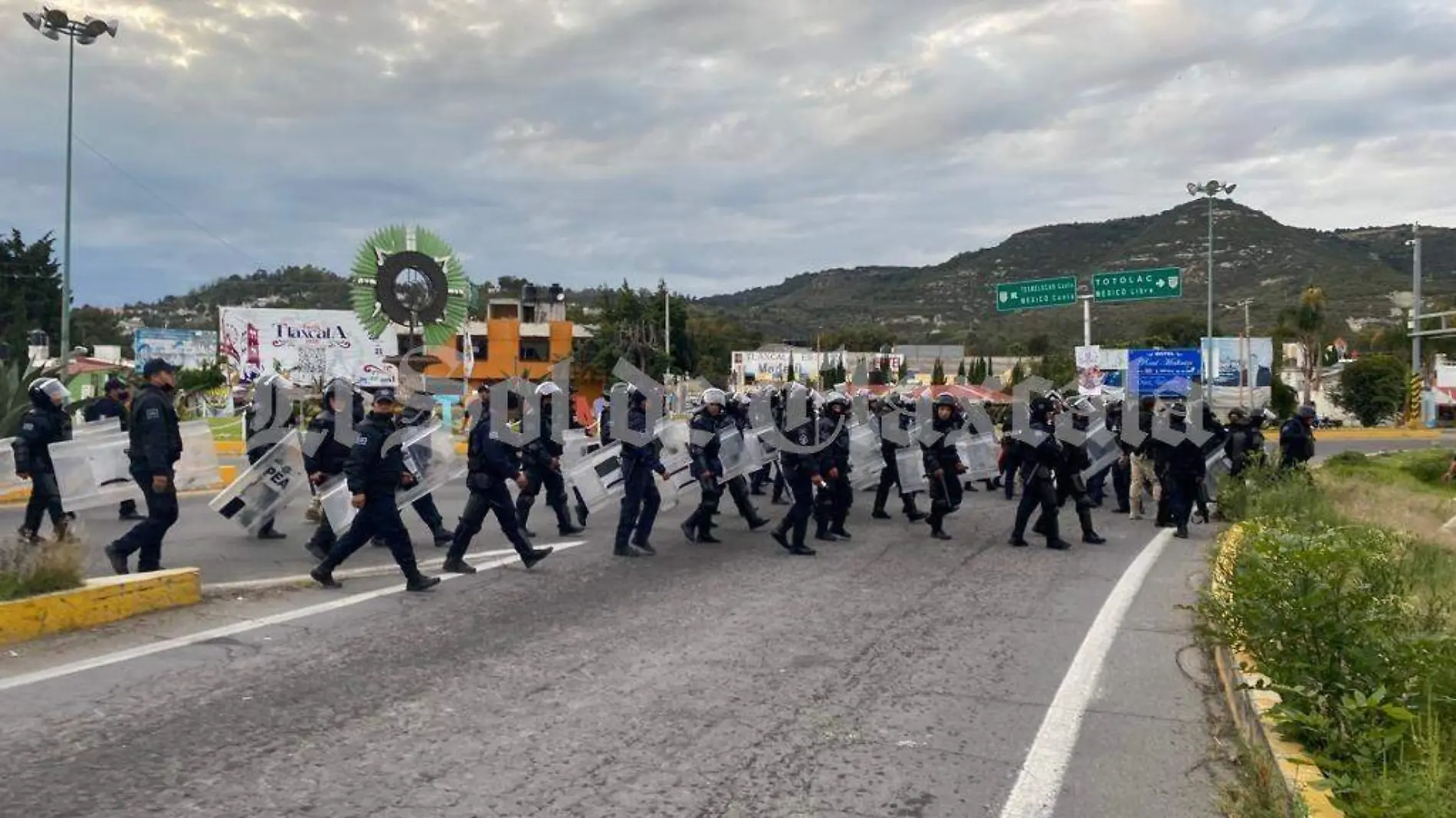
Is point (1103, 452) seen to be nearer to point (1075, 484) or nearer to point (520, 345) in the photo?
point (1075, 484)

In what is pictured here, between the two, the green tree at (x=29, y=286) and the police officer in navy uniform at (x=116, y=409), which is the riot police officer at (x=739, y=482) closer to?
the police officer in navy uniform at (x=116, y=409)

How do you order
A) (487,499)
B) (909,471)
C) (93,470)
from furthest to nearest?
(909,471) < (93,470) < (487,499)

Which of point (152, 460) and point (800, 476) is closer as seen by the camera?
point (152, 460)

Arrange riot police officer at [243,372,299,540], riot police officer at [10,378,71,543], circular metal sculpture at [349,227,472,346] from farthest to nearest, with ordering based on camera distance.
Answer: circular metal sculpture at [349,227,472,346] < riot police officer at [243,372,299,540] < riot police officer at [10,378,71,543]

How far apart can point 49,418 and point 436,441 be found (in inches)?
133


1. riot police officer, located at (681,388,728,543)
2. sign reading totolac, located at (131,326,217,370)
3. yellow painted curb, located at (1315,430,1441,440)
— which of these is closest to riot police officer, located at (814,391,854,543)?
riot police officer, located at (681,388,728,543)

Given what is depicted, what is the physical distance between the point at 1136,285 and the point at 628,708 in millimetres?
29791

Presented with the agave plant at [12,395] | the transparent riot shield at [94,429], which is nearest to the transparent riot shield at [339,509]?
the transparent riot shield at [94,429]

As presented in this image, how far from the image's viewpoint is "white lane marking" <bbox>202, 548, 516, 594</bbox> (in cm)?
869

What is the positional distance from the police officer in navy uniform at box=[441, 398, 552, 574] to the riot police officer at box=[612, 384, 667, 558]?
1153mm

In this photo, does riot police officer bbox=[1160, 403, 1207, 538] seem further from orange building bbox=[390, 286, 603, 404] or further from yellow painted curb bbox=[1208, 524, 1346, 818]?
orange building bbox=[390, 286, 603, 404]

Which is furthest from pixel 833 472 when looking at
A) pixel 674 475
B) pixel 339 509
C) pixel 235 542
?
pixel 235 542

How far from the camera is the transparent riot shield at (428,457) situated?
33.7ft

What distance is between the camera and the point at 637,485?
1102 cm
